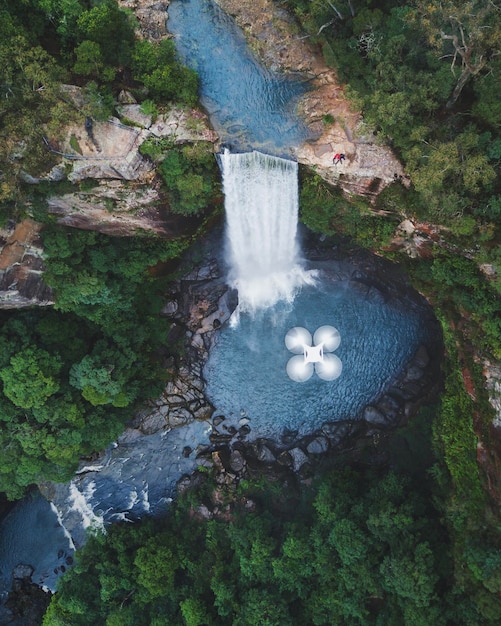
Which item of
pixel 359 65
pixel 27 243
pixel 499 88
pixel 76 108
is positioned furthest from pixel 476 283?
pixel 27 243

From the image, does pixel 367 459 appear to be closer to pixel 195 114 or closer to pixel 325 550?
pixel 325 550

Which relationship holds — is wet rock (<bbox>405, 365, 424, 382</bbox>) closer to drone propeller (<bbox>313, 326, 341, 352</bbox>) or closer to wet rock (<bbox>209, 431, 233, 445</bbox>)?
drone propeller (<bbox>313, 326, 341, 352</bbox>)

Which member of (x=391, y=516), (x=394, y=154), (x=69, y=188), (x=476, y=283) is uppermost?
(x=394, y=154)

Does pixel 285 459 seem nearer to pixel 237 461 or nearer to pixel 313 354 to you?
pixel 237 461

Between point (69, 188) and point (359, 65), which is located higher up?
point (359, 65)

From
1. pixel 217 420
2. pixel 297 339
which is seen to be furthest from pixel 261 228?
pixel 217 420

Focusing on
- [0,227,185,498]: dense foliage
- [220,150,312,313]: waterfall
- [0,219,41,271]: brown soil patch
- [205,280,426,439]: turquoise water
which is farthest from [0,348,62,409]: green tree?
[220,150,312,313]: waterfall

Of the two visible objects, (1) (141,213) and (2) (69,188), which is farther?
(1) (141,213)
